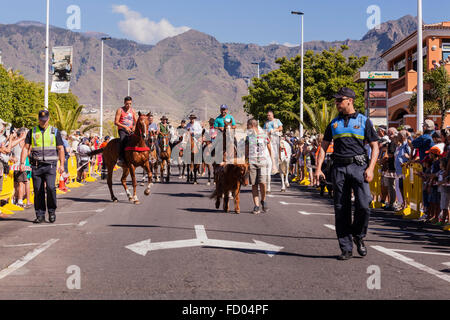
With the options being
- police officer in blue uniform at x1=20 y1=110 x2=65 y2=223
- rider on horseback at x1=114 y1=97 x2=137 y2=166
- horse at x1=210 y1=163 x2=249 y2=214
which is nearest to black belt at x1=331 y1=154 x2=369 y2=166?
horse at x1=210 y1=163 x2=249 y2=214

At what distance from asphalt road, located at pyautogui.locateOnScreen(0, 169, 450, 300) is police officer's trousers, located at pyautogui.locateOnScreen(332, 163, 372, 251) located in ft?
1.40

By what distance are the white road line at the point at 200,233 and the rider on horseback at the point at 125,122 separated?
577 cm

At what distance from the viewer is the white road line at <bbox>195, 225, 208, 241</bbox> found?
10.1m

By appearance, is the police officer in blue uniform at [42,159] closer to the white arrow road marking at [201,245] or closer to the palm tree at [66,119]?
the white arrow road marking at [201,245]

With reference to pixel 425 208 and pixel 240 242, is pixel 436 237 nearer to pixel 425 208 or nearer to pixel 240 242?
pixel 425 208

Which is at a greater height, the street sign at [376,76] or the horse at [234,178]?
the street sign at [376,76]

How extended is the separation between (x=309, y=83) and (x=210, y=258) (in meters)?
56.7

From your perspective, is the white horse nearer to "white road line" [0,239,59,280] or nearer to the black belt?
"white road line" [0,239,59,280]

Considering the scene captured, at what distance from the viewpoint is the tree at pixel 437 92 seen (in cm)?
3784

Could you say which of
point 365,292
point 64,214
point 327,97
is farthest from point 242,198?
point 327,97

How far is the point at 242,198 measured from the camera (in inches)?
723

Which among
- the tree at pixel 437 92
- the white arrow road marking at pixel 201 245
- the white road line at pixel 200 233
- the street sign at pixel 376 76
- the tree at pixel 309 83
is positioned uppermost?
the tree at pixel 309 83

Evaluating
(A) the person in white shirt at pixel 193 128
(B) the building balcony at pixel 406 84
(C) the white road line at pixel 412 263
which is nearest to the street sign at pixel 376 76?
(B) the building balcony at pixel 406 84

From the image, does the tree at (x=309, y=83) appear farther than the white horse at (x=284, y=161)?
Yes
